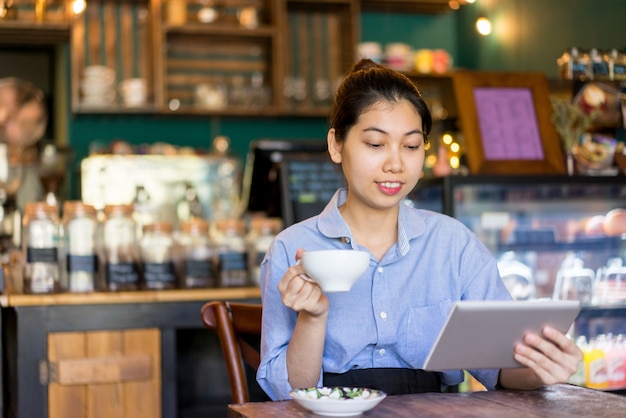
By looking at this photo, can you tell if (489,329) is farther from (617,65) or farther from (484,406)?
(617,65)

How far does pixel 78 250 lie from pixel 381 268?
1.33 meters

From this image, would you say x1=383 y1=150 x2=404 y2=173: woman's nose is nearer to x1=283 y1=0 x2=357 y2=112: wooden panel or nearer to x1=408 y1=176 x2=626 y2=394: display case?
x1=408 y1=176 x2=626 y2=394: display case

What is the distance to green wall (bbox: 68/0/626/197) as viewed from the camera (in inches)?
170

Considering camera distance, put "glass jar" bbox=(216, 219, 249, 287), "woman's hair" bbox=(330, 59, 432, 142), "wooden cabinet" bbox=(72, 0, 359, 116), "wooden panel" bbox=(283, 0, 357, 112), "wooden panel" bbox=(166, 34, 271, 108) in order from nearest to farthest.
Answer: "woman's hair" bbox=(330, 59, 432, 142), "glass jar" bbox=(216, 219, 249, 287), "wooden cabinet" bbox=(72, 0, 359, 116), "wooden panel" bbox=(166, 34, 271, 108), "wooden panel" bbox=(283, 0, 357, 112)

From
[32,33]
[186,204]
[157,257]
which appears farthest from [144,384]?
[32,33]

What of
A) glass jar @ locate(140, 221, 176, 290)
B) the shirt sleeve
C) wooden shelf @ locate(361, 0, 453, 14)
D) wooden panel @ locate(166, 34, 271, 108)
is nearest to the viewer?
the shirt sleeve

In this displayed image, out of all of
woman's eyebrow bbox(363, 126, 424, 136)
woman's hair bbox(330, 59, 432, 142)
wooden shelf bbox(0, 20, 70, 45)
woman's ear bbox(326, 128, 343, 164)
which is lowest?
woman's ear bbox(326, 128, 343, 164)

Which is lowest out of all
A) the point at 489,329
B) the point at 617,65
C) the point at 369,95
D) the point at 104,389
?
the point at 104,389

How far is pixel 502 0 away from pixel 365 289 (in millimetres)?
3552

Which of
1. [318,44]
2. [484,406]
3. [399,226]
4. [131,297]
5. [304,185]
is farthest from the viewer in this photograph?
[318,44]

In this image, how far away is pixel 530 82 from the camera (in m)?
3.38

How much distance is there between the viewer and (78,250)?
Result: 9.43 ft

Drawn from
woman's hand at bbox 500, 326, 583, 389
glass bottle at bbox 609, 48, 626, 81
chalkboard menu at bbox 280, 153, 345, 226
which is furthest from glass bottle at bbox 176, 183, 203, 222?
woman's hand at bbox 500, 326, 583, 389

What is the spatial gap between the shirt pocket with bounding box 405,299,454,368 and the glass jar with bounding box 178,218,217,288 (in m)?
1.30
